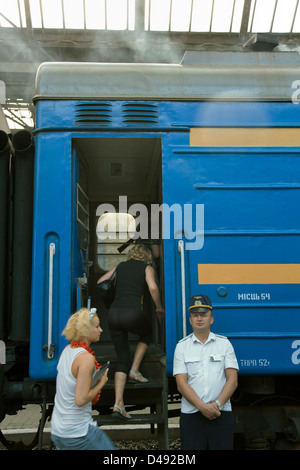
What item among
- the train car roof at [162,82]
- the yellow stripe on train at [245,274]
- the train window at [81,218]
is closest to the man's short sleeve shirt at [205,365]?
the yellow stripe on train at [245,274]

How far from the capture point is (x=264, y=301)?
12.0 feet

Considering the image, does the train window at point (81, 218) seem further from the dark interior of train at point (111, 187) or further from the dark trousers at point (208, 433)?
the dark trousers at point (208, 433)

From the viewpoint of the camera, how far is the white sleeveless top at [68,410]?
2541 millimetres

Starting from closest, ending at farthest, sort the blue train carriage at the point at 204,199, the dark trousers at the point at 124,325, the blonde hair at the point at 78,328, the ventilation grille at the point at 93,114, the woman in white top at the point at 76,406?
the woman in white top at the point at 76,406, the blonde hair at the point at 78,328, the blue train carriage at the point at 204,199, the dark trousers at the point at 124,325, the ventilation grille at the point at 93,114

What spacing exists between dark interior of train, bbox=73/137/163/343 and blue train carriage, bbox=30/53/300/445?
77 mm

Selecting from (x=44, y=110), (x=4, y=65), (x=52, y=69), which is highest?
(x=4, y=65)

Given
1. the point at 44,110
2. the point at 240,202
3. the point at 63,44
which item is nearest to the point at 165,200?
the point at 240,202

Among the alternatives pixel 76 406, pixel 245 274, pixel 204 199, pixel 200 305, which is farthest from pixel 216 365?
pixel 204 199

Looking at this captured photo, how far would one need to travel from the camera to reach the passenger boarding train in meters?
3.63

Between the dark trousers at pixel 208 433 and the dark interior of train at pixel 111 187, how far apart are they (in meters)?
1.54

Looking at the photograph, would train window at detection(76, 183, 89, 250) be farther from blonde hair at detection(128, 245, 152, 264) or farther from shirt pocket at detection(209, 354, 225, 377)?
shirt pocket at detection(209, 354, 225, 377)
